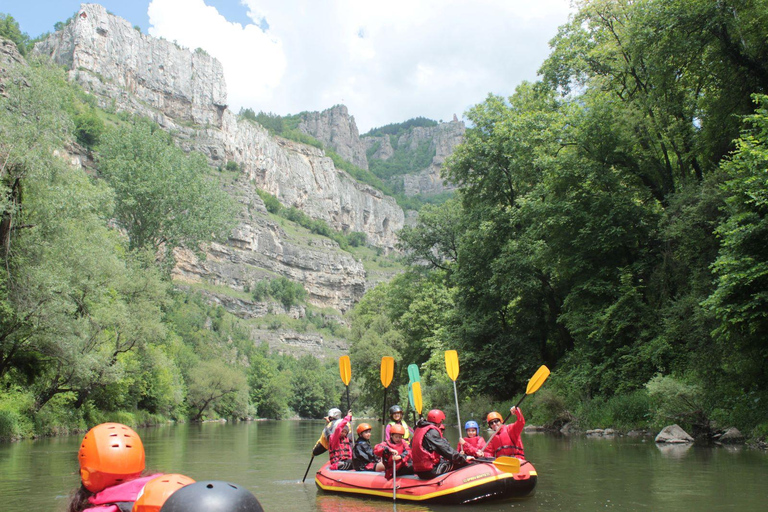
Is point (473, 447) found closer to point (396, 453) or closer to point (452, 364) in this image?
point (396, 453)

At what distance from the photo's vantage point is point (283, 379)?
249ft

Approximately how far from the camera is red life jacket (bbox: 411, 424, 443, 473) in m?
8.66

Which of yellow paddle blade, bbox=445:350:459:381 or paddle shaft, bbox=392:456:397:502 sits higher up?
yellow paddle blade, bbox=445:350:459:381

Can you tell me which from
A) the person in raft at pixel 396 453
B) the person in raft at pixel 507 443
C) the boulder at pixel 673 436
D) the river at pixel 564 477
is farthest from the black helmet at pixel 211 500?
the boulder at pixel 673 436

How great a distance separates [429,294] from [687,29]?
66.5 ft

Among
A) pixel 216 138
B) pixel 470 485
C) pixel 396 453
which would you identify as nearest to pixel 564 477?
pixel 470 485

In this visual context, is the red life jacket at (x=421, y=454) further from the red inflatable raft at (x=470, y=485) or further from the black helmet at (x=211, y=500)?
the black helmet at (x=211, y=500)

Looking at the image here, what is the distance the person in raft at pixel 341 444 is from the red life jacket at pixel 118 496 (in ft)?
24.6

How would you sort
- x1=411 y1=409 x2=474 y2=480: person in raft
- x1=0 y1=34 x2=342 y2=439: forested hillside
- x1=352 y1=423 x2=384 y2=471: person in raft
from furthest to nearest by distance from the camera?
1. x1=0 y1=34 x2=342 y2=439: forested hillside
2. x1=352 y1=423 x2=384 y2=471: person in raft
3. x1=411 y1=409 x2=474 y2=480: person in raft

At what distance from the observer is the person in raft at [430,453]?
8.63 metres

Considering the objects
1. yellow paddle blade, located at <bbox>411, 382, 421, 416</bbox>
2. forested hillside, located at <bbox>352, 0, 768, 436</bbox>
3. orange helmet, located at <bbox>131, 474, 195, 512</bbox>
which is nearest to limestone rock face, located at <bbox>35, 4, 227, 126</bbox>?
forested hillside, located at <bbox>352, 0, 768, 436</bbox>

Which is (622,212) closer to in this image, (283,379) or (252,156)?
(283,379)

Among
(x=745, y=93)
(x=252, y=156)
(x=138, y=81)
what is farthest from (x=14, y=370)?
(x=252, y=156)

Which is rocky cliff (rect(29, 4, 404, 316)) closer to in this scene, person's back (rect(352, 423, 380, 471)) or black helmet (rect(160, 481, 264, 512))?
person's back (rect(352, 423, 380, 471))
